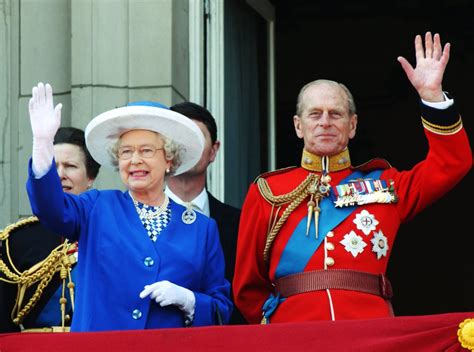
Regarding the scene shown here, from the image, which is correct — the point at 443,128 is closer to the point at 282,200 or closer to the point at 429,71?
the point at 429,71

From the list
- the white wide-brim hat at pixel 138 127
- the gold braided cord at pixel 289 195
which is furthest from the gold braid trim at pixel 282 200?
the white wide-brim hat at pixel 138 127

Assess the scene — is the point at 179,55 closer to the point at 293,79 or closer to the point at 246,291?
the point at 246,291

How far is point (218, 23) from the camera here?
795 cm

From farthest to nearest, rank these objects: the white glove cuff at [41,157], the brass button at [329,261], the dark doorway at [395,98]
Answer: the dark doorway at [395,98] → the brass button at [329,261] → the white glove cuff at [41,157]

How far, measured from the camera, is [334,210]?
18.2 feet

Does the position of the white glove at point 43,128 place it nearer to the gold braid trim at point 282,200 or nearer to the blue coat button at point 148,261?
the blue coat button at point 148,261

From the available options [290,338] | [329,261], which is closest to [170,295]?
[290,338]

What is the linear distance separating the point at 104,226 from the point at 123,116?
17.0 inches

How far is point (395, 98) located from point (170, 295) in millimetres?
6434

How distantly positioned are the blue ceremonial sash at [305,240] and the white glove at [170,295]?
0.49m

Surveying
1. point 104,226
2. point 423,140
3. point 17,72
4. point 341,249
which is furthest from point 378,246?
point 423,140

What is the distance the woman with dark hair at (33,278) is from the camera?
5797 mm

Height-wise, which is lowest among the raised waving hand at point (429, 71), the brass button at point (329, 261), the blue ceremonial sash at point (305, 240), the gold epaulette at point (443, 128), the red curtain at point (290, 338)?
the red curtain at point (290, 338)

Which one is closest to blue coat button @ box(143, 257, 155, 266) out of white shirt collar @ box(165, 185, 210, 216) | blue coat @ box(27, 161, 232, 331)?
blue coat @ box(27, 161, 232, 331)
